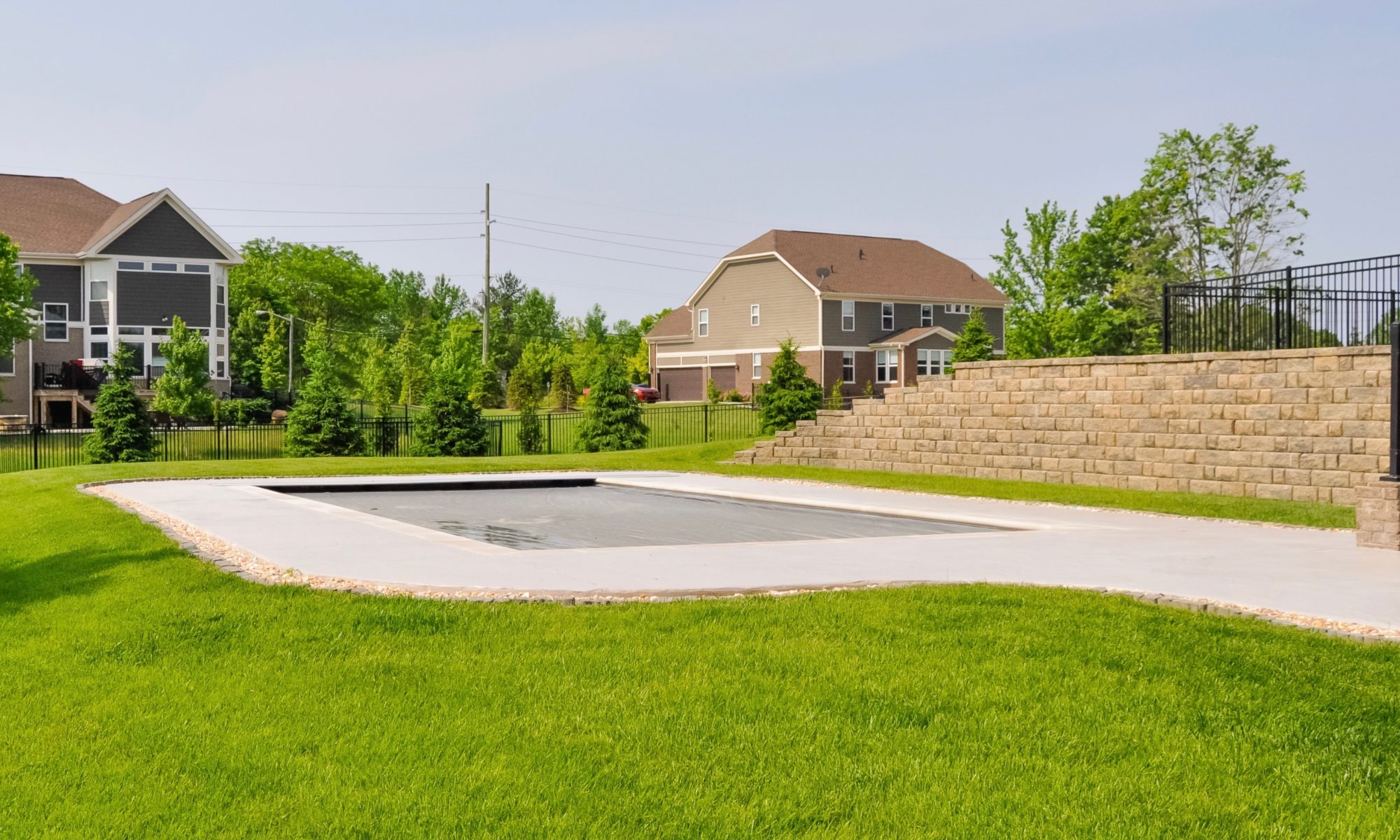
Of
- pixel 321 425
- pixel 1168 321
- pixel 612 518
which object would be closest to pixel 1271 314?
pixel 1168 321

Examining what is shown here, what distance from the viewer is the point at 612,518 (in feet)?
49.4

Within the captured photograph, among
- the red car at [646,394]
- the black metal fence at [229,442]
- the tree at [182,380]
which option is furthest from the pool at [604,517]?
the red car at [646,394]

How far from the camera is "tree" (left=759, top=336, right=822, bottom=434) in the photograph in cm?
3366

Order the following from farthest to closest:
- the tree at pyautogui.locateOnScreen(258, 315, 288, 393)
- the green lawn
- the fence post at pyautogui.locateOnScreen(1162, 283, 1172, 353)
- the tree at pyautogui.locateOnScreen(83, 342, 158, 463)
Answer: the tree at pyautogui.locateOnScreen(258, 315, 288, 393) < the tree at pyautogui.locateOnScreen(83, 342, 158, 463) < the fence post at pyautogui.locateOnScreen(1162, 283, 1172, 353) < the green lawn

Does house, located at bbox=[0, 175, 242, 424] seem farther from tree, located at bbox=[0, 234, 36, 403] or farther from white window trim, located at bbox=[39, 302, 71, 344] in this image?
tree, located at bbox=[0, 234, 36, 403]

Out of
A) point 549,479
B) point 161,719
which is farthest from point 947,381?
point 161,719

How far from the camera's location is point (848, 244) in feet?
182

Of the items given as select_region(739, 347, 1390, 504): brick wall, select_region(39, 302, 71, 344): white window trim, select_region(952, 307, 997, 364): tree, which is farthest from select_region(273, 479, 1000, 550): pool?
select_region(39, 302, 71, 344): white window trim

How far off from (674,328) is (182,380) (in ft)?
90.3

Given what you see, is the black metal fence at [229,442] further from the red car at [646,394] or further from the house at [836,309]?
the red car at [646,394]

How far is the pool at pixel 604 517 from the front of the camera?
12.8 meters

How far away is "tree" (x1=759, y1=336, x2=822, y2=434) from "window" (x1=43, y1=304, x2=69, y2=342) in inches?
1091

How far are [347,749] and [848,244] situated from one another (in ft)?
171

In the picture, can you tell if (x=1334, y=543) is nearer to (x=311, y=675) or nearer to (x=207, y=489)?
(x=311, y=675)
